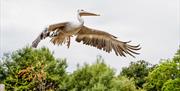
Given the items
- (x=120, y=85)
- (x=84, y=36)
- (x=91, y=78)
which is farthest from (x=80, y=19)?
(x=120, y=85)

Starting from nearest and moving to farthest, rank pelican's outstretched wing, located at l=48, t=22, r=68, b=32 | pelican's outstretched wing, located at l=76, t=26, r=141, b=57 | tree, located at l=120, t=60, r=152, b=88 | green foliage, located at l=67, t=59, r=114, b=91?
pelican's outstretched wing, located at l=48, t=22, r=68, b=32 → pelican's outstretched wing, located at l=76, t=26, r=141, b=57 → green foliage, located at l=67, t=59, r=114, b=91 → tree, located at l=120, t=60, r=152, b=88

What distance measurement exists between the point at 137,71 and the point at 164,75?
47.1 feet

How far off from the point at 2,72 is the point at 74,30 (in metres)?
49.7

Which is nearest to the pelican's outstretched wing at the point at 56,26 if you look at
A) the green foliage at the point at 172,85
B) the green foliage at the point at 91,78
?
the green foliage at the point at 91,78

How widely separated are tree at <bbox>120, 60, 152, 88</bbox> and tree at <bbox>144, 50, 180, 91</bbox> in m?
8.89

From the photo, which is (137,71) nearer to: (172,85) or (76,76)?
(172,85)

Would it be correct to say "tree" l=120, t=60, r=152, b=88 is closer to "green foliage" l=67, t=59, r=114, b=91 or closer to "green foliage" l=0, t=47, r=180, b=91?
"green foliage" l=0, t=47, r=180, b=91

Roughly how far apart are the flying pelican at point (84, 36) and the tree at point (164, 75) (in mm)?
53796

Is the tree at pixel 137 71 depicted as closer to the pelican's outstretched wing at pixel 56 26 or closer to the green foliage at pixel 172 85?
the green foliage at pixel 172 85

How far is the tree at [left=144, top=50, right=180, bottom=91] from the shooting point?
72.3 metres

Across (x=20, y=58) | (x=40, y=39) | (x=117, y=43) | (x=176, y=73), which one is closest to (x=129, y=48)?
(x=117, y=43)

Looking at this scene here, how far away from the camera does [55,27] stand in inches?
623

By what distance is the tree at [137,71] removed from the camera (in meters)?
86.1

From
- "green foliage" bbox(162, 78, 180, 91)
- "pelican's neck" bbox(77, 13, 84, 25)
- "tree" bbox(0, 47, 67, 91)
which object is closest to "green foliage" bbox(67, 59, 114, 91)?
"tree" bbox(0, 47, 67, 91)
